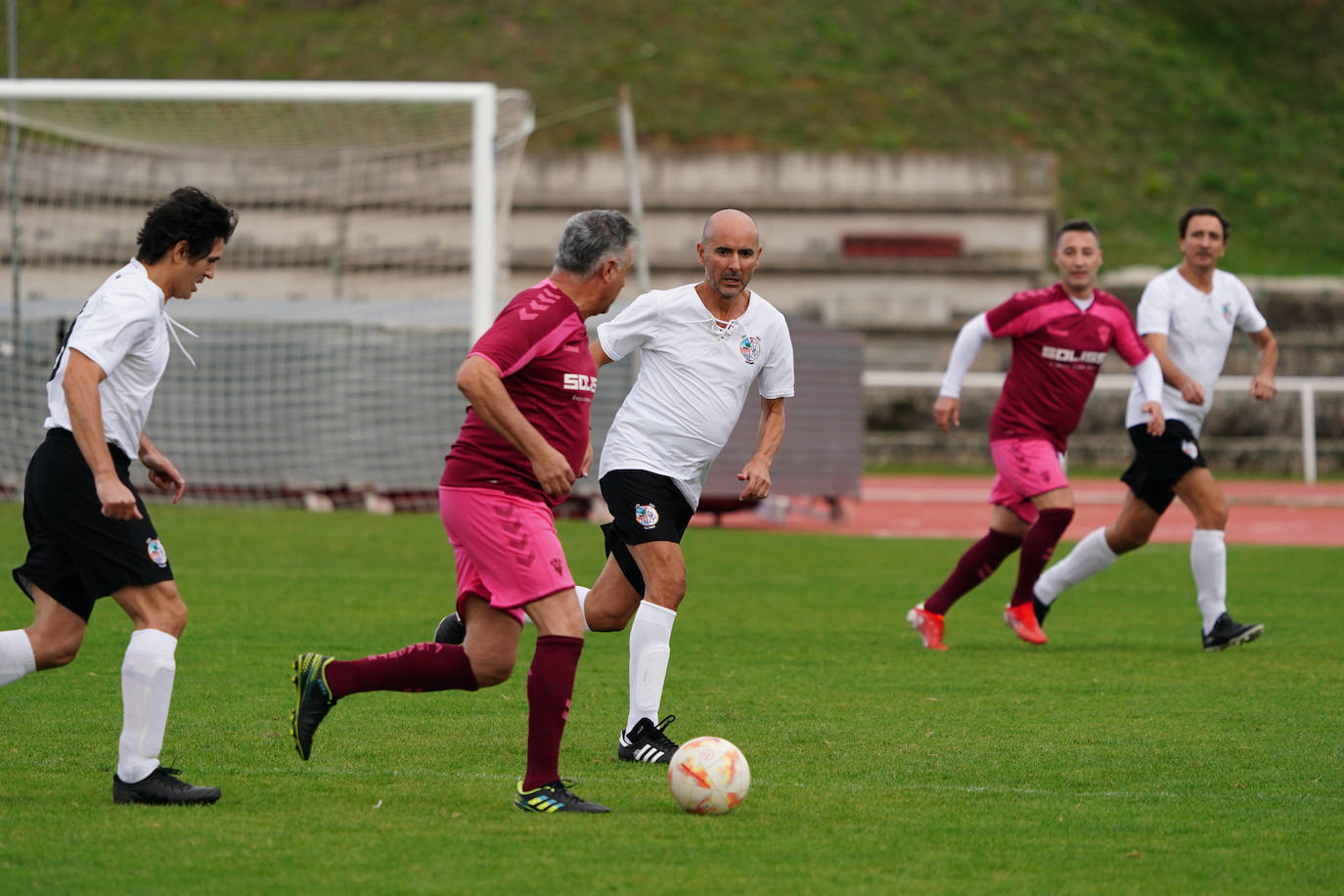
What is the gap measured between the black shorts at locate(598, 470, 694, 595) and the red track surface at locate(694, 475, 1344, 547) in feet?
37.4

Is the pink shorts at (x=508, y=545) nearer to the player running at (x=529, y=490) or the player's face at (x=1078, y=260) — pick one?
the player running at (x=529, y=490)

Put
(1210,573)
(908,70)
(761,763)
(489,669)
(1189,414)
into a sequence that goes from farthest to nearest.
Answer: (908,70) → (1189,414) → (1210,573) → (761,763) → (489,669)

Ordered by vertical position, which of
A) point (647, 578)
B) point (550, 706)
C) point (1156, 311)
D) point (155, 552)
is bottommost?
point (550, 706)

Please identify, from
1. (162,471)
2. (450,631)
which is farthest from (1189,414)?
(162,471)

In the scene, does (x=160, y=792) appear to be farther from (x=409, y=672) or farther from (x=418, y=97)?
(x=418, y=97)

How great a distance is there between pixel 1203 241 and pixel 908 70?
32.1m

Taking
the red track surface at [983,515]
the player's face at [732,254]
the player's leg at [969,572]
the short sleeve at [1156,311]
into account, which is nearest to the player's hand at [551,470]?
the player's face at [732,254]

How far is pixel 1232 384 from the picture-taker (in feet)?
91.1

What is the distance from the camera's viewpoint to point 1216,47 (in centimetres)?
4478

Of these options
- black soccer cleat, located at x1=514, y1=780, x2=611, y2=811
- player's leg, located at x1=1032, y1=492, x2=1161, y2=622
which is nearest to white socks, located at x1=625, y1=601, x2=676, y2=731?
black soccer cleat, located at x1=514, y1=780, x2=611, y2=811

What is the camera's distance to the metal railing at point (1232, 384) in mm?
27069

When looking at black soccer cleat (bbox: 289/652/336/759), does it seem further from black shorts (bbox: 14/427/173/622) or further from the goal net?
the goal net

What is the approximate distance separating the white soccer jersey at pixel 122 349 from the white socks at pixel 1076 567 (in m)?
6.26

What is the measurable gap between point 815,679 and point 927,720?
1.31m
